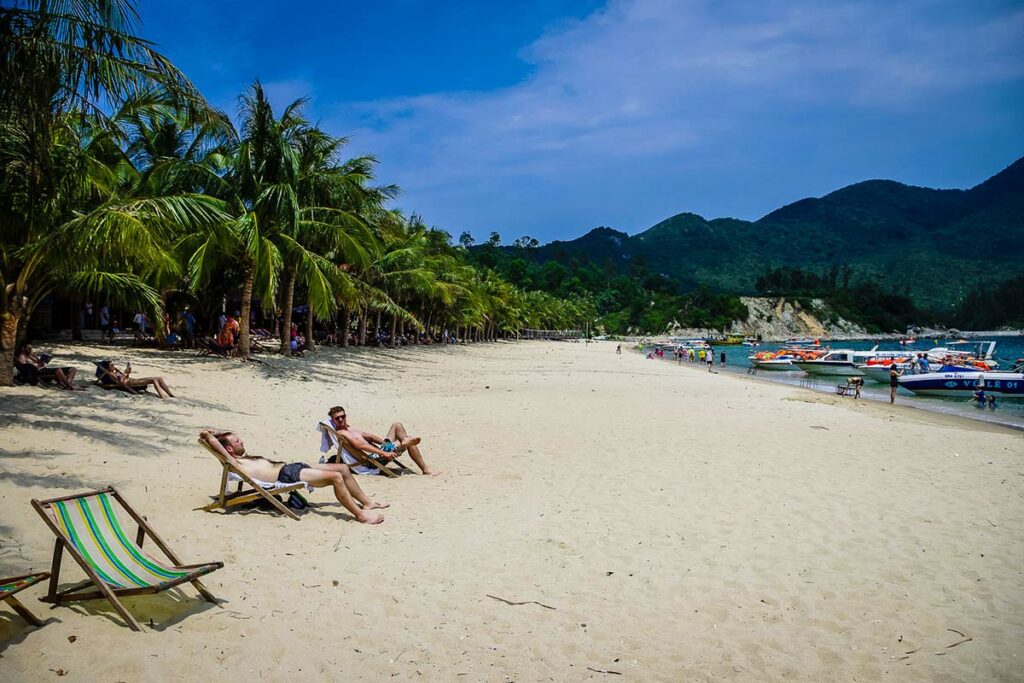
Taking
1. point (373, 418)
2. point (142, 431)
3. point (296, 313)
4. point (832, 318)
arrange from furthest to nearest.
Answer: point (832, 318), point (296, 313), point (373, 418), point (142, 431)

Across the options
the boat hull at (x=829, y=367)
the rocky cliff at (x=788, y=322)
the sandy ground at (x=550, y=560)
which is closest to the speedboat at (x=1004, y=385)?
the boat hull at (x=829, y=367)

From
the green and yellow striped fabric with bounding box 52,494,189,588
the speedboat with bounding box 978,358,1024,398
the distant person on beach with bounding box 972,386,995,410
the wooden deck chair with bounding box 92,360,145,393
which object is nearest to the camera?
the green and yellow striped fabric with bounding box 52,494,189,588

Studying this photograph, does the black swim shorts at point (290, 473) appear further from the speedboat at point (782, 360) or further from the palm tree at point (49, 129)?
the speedboat at point (782, 360)

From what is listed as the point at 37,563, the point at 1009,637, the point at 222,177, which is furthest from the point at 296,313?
the point at 1009,637

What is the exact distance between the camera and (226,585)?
4105 mm

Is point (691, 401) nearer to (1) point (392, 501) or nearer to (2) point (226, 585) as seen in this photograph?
(1) point (392, 501)

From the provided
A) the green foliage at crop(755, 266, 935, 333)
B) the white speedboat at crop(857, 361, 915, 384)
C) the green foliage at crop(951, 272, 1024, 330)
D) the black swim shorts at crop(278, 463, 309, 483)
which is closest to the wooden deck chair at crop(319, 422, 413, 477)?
the black swim shorts at crop(278, 463, 309, 483)

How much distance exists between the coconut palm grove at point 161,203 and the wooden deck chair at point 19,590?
4816 mm

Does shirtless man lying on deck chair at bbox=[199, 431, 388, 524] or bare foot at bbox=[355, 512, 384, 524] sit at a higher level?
shirtless man lying on deck chair at bbox=[199, 431, 388, 524]

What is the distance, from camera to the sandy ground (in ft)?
11.4

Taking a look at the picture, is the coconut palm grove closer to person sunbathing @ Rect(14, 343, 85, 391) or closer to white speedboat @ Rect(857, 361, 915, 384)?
person sunbathing @ Rect(14, 343, 85, 391)

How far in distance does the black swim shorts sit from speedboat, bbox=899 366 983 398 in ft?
97.1

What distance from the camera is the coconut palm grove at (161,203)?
5922 millimetres

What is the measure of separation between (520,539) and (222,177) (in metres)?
16.3
